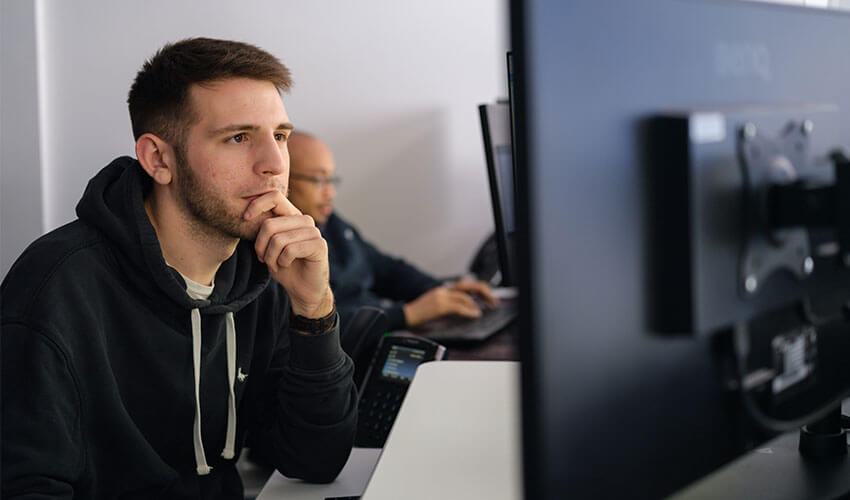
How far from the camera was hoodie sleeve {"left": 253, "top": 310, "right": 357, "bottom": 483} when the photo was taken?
1235 mm

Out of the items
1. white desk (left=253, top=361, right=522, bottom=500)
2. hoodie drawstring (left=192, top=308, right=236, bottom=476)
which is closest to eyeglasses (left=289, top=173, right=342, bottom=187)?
hoodie drawstring (left=192, top=308, right=236, bottom=476)

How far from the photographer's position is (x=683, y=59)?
54cm

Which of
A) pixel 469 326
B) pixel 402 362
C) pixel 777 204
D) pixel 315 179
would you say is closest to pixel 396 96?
pixel 315 179

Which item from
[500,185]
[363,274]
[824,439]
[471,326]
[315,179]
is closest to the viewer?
[824,439]

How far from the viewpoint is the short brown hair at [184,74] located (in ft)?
4.50

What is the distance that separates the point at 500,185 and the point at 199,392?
63 centimetres

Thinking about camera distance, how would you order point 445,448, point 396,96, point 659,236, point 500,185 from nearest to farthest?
1. point 659,236
2. point 445,448
3. point 500,185
4. point 396,96

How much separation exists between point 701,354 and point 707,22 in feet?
0.79

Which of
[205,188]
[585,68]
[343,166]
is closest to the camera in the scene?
[585,68]

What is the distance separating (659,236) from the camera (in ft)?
1.69

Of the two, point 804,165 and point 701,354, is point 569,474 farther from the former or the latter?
point 804,165

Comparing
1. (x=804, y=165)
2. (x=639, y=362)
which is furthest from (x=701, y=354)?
(x=804, y=165)

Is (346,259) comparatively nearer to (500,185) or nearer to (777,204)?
(500,185)

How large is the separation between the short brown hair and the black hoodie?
11 centimetres
